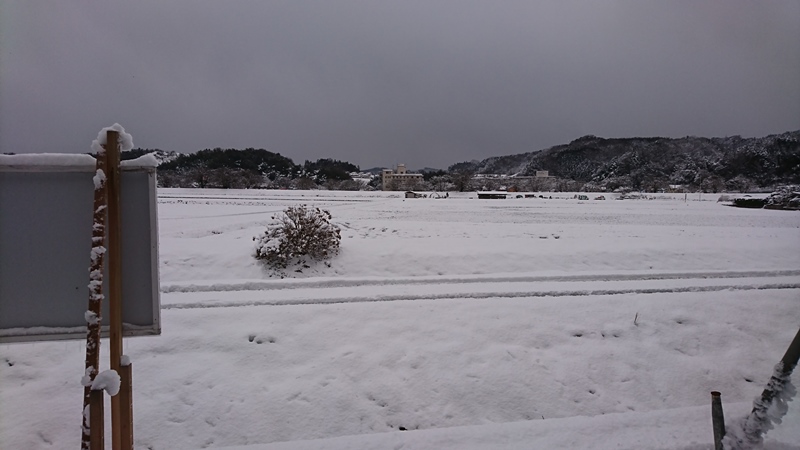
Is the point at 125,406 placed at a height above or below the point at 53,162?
below

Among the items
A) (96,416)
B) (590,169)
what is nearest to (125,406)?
(96,416)

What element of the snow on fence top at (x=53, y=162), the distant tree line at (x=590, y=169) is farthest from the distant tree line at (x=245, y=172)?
the snow on fence top at (x=53, y=162)

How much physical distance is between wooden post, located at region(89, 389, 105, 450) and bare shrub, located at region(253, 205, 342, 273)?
731 cm

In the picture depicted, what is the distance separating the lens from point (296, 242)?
10.4m

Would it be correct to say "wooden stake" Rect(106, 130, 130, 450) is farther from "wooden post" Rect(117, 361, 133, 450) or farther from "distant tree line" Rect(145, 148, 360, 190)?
"distant tree line" Rect(145, 148, 360, 190)

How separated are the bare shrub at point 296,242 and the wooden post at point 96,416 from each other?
7312mm

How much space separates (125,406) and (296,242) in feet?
25.0

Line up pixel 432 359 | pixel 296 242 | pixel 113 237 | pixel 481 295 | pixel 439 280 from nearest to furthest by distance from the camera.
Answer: pixel 113 237 → pixel 432 359 → pixel 481 295 → pixel 439 280 → pixel 296 242

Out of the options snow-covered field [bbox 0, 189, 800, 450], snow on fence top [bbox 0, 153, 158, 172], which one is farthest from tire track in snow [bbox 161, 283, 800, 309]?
snow on fence top [bbox 0, 153, 158, 172]

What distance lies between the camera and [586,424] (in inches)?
166

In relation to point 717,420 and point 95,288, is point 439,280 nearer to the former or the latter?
point 717,420

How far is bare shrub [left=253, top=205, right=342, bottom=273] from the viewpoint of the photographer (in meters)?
10.1

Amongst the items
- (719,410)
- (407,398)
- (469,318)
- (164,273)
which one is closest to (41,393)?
(407,398)

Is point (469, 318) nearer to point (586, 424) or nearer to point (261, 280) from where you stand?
point (586, 424)
